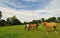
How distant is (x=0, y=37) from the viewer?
601 inches

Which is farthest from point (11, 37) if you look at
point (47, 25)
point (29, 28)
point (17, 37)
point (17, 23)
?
point (17, 23)

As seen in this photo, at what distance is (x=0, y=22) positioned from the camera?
35.6 meters

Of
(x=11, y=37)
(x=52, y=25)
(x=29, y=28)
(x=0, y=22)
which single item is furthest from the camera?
(x=0, y=22)

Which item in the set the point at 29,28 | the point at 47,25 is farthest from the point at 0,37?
the point at 29,28

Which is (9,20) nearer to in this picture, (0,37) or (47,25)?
(47,25)

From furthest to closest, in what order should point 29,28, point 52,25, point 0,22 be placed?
point 0,22 → point 29,28 → point 52,25

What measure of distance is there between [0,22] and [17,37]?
70.4ft

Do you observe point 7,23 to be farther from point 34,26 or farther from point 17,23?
point 34,26

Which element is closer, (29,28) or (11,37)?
(11,37)

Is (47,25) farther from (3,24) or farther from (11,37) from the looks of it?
(3,24)

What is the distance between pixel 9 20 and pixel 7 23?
2.67ft

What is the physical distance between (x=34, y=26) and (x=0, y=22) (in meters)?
13.3

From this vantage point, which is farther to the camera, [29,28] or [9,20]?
[9,20]

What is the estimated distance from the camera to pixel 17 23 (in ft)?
118
